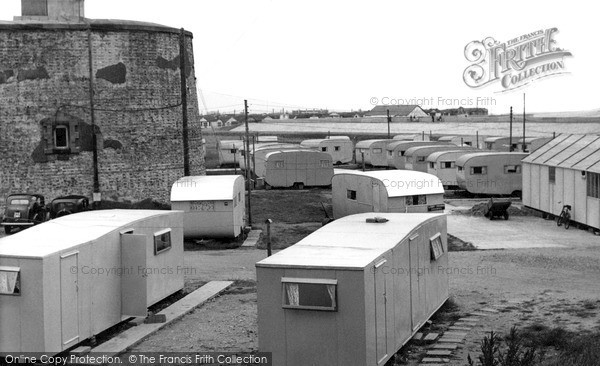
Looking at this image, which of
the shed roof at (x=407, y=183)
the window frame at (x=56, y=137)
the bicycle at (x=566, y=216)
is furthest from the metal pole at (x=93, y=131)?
the bicycle at (x=566, y=216)

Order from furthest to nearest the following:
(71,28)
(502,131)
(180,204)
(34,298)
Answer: (502,131)
(71,28)
(180,204)
(34,298)

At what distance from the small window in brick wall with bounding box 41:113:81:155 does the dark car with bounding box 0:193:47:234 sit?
12.5 feet

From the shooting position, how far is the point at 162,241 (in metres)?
16.3

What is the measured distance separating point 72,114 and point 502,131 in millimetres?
56696

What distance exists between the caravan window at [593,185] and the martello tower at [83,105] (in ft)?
55.7

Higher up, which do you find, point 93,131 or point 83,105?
point 83,105

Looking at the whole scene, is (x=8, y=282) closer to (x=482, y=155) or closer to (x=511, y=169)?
(x=482, y=155)

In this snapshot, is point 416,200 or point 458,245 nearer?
point 458,245

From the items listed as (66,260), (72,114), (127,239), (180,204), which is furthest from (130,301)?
(72,114)

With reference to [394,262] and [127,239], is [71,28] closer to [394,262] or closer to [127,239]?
[127,239]

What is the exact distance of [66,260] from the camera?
12828 millimetres

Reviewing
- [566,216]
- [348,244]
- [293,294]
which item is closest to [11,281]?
[293,294]

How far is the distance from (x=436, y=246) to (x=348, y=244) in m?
2.95

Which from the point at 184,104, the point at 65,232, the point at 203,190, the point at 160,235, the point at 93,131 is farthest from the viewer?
the point at 184,104
